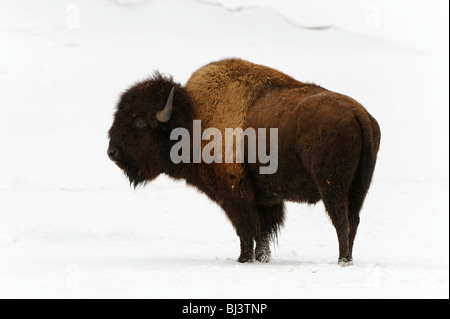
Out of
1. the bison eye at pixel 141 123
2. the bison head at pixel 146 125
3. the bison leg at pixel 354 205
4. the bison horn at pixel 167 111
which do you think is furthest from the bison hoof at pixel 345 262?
the bison eye at pixel 141 123

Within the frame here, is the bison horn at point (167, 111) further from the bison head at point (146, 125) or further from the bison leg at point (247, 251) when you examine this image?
the bison leg at point (247, 251)

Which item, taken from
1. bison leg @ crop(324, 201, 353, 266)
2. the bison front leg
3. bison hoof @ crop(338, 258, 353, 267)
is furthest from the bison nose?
bison hoof @ crop(338, 258, 353, 267)

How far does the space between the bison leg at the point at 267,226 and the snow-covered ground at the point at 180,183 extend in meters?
0.30

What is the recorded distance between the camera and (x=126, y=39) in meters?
41.1

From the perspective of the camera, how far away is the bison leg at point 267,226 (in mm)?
10312

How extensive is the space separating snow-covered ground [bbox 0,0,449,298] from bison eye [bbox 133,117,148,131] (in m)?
2.00

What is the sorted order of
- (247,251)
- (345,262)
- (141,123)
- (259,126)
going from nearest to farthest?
(345,262) < (259,126) < (247,251) < (141,123)

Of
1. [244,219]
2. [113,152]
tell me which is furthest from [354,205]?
[113,152]

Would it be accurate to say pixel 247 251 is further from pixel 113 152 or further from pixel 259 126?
pixel 113 152

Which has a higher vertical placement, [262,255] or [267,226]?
[267,226]

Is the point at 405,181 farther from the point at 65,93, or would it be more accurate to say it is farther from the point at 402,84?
the point at 65,93

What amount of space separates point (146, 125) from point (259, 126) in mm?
1763

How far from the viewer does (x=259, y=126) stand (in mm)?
9875

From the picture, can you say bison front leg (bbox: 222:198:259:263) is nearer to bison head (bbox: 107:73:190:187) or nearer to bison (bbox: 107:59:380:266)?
bison (bbox: 107:59:380:266)
